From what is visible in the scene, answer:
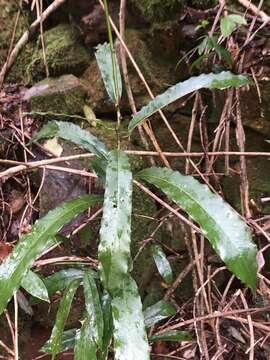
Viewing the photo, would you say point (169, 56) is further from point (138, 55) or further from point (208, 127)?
point (208, 127)

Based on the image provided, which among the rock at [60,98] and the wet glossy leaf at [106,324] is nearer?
the wet glossy leaf at [106,324]

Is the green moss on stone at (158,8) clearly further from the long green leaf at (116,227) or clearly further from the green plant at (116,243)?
the long green leaf at (116,227)

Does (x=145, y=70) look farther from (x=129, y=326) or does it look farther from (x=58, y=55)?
(x=129, y=326)

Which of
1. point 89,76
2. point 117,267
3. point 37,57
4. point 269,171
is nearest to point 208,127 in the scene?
point 269,171

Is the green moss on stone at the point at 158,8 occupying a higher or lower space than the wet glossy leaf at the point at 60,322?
higher

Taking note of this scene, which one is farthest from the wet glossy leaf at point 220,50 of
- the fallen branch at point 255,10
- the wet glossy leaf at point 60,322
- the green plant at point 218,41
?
the wet glossy leaf at point 60,322

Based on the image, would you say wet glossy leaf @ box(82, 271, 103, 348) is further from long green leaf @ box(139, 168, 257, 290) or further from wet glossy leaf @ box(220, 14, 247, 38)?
wet glossy leaf @ box(220, 14, 247, 38)

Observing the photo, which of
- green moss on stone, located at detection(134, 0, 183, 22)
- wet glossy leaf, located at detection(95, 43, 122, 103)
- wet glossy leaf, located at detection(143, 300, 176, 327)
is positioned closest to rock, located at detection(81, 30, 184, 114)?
green moss on stone, located at detection(134, 0, 183, 22)
